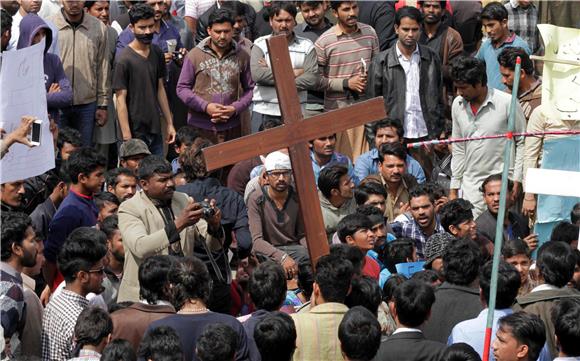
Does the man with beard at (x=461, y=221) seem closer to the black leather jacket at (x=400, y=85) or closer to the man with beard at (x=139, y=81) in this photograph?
the black leather jacket at (x=400, y=85)

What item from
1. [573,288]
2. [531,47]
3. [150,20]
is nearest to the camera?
[573,288]

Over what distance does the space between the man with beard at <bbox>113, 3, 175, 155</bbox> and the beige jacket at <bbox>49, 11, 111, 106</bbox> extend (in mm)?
259

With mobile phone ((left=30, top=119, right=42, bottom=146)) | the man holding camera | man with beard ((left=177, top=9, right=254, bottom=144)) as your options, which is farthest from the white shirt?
mobile phone ((left=30, top=119, right=42, bottom=146))

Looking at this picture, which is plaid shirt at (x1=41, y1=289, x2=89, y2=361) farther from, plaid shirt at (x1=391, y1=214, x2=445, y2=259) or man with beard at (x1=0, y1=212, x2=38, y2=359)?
plaid shirt at (x1=391, y1=214, x2=445, y2=259)

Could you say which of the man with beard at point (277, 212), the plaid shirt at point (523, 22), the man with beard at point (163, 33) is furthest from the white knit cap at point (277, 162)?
the plaid shirt at point (523, 22)

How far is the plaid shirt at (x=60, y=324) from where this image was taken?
27.2 feet

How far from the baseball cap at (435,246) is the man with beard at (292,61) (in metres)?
3.82

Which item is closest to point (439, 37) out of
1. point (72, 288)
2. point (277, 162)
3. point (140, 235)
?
point (277, 162)

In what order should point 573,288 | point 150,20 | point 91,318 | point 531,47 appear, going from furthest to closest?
point 531,47
point 150,20
point 573,288
point 91,318

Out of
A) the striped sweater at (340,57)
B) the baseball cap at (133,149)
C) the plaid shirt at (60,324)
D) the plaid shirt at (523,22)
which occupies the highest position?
the plaid shirt at (60,324)

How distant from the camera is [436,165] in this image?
14195mm

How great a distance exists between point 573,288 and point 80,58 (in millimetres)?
6350

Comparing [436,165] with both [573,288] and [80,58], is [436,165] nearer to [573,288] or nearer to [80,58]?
[80,58]

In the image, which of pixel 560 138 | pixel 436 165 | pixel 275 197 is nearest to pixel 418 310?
pixel 275 197
